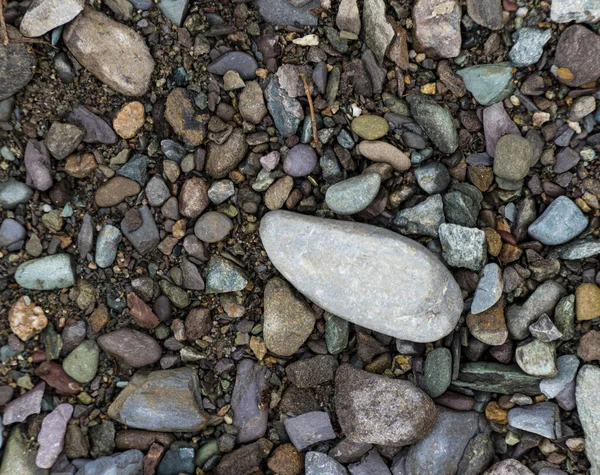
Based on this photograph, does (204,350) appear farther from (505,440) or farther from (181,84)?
(505,440)

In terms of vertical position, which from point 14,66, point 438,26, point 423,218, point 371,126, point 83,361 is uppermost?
point 438,26

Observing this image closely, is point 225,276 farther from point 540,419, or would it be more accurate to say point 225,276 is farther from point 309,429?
point 540,419

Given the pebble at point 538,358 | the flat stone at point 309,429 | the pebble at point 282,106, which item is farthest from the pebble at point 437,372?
the pebble at point 282,106

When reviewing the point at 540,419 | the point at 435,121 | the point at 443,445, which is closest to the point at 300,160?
the point at 435,121

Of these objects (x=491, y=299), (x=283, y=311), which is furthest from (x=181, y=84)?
(x=491, y=299)

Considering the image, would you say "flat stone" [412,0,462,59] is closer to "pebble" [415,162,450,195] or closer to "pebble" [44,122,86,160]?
"pebble" [415,162,450,195]

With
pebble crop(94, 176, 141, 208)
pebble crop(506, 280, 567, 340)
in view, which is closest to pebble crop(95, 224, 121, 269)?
pebble crop(94, 176, 141, 208)
